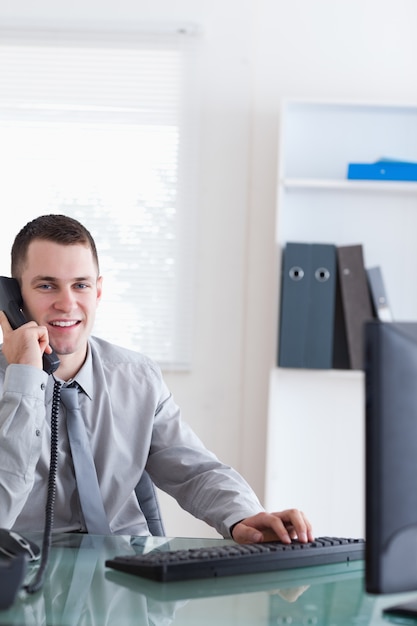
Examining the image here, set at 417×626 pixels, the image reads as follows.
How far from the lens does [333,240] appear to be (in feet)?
11.4

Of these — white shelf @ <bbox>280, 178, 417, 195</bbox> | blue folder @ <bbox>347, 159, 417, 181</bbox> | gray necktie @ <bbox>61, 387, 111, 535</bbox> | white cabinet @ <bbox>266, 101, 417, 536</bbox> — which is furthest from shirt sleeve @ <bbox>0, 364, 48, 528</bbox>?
blue folder @ <bbox>347, 159, 417, 181</bbox>

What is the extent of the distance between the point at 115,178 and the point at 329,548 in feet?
7.84

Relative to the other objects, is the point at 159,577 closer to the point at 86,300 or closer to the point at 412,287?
the point at 86,300

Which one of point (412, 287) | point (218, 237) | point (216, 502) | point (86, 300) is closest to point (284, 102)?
point (218, 237)

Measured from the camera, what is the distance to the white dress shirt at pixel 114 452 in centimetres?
176

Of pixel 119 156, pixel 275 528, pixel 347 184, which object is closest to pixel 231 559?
pixel 275 528

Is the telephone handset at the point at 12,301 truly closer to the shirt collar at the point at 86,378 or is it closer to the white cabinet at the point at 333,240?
the shirt collar at the point at 86,378

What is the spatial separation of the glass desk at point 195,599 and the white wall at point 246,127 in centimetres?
213

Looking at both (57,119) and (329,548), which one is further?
(57,119)

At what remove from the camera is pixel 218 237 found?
3596 mm

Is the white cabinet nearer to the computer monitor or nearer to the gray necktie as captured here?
the gray necktie

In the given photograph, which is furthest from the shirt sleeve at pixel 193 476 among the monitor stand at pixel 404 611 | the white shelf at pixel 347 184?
the white shelf at pixel 347 184

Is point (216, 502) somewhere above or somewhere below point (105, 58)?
below

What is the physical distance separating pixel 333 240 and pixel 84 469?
1836mm
